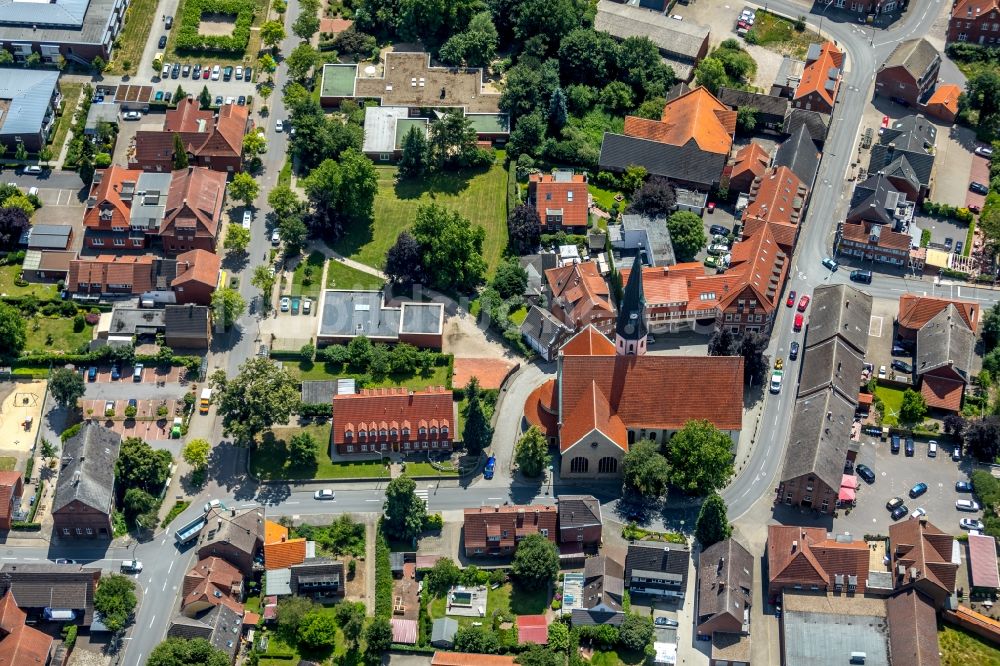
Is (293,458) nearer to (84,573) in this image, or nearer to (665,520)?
(84,573)

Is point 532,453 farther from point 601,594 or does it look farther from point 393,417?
point 601,594

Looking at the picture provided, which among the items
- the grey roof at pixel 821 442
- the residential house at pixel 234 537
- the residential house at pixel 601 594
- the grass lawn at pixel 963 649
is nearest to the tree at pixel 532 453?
the residential house at pixel 601 594

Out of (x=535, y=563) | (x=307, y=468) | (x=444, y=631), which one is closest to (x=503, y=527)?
(x=535, y=563)

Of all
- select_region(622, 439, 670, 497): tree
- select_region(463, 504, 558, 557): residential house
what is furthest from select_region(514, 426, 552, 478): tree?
select_region(622, 439, 670, 497): tree

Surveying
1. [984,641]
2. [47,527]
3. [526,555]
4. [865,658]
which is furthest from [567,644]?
[47,527]

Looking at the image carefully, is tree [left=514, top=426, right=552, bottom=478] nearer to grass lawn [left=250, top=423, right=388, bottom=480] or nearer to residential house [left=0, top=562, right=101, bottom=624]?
grass lawn [left=250, top=423, right=388, bottom=480]
